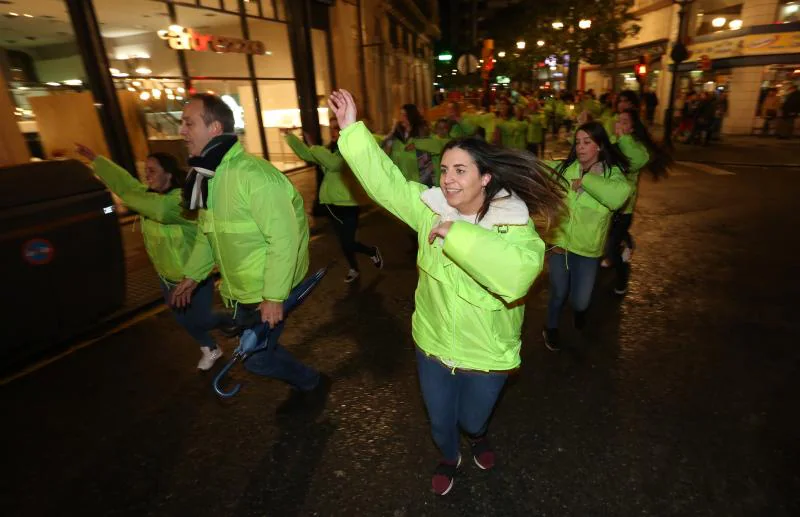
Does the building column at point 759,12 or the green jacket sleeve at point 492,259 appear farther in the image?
the building column at point 759,12

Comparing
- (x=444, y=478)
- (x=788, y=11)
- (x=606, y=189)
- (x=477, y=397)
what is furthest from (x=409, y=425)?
(x=788, y=11)

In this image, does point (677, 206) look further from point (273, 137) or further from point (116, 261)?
point (273, 137)

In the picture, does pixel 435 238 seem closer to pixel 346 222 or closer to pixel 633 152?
pixel 633 152

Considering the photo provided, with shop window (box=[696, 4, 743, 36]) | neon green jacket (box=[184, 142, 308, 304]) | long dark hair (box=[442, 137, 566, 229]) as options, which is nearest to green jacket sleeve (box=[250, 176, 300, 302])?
neon green jacket (box=[184, 142, 308, 304])

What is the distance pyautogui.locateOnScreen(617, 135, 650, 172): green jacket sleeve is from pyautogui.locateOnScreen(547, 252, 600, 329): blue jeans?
145cm

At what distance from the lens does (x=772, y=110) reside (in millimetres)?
18719

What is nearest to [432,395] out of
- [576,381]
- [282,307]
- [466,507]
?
[466,507]

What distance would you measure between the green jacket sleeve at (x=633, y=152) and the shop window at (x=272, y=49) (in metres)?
10.8

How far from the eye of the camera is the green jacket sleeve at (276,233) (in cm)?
269

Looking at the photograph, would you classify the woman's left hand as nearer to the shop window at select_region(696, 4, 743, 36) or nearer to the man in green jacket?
the man in green jacket

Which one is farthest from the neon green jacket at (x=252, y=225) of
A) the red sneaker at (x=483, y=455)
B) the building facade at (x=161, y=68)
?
the building facade at (x=161, y=68)

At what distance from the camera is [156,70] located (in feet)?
33.2

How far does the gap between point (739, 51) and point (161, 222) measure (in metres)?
23.4

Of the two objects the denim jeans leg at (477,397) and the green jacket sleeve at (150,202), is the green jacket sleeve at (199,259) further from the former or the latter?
the denim jeans leg at (477,397)
